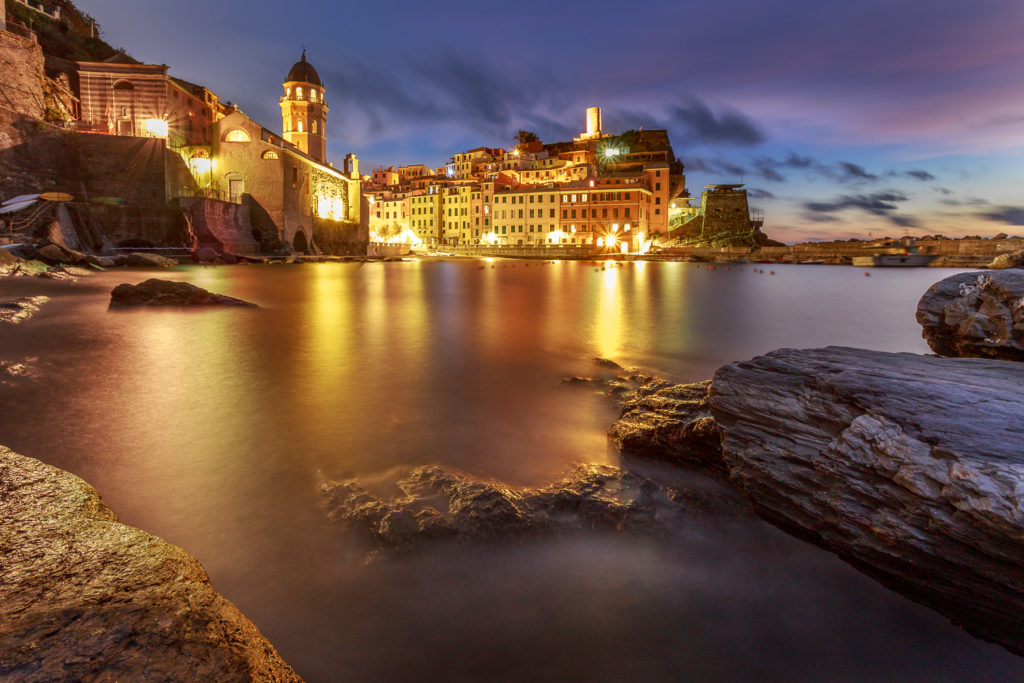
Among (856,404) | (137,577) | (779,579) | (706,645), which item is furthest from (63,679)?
(856,404)

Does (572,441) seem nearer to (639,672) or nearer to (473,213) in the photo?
(639,672)

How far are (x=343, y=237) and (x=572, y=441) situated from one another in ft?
163

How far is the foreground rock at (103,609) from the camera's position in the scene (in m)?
1.16

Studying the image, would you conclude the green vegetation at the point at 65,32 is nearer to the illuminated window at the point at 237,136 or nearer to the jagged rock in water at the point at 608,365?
the illuminated window at the point at 237,136

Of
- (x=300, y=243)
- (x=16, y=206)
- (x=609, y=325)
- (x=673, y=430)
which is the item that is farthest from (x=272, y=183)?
(x=673, y=430)

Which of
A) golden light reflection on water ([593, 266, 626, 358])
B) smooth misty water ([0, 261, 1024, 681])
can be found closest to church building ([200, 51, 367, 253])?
golden light reflection on water ([593, 266, 626, 358])

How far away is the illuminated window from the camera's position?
123 feet

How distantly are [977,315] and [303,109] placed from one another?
60.3 m

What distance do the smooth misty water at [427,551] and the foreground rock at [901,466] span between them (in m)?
0.19

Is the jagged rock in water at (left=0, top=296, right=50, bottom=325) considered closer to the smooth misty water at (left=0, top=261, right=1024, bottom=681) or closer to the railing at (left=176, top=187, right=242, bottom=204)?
the smooth misty water at (left=0, top=261, right=1024, bottom=681)

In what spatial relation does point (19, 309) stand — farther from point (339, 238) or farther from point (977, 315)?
point (339, 238)

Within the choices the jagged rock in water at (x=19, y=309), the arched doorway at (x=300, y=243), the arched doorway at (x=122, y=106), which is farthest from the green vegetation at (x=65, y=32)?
the jagged rock in water at (x=19, y=309)

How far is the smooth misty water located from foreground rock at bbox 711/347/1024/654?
189mm

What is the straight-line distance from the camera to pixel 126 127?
3738cm
